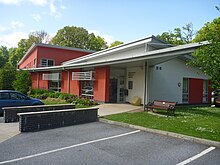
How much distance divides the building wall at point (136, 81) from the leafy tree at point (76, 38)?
128ft

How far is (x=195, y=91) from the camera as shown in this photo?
68.1ft

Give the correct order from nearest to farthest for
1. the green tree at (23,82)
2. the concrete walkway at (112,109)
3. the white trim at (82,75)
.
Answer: the concrete walkway at (112,109) → the white trim at (82,75) → the green tree at (23,82)

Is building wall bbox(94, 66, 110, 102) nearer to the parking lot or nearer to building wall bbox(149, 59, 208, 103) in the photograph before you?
building wall bbox(149, 59, 208, 103)

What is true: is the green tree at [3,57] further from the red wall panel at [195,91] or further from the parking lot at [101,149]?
the parking lot at [101,149]

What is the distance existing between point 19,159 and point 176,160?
3.85m

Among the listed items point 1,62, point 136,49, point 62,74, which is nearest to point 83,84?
point 62,74

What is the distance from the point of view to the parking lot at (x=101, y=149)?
511 centimetres

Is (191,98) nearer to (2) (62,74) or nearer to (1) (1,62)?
(2) (62,74)

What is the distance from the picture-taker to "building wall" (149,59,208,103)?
664 inches

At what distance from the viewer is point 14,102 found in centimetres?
1166

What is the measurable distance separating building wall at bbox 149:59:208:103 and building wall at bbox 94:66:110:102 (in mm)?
3512

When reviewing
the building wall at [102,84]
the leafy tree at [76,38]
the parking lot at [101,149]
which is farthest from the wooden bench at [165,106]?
the leafy tree at [76,38]

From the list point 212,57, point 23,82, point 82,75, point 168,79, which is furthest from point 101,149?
point 23,82

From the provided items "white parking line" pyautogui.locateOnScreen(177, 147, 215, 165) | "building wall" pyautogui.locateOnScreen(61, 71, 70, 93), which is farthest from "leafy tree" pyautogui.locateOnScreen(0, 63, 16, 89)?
"white parking line" pyautogui.locateOnScreen(177, 147, 215, 165)
